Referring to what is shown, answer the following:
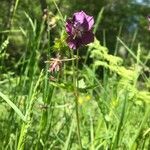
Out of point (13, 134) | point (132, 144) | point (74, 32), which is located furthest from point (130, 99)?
point (74, 32)

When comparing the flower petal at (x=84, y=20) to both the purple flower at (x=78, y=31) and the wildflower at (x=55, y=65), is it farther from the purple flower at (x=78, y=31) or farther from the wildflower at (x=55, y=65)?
the wildflower at (x=55, y=65)

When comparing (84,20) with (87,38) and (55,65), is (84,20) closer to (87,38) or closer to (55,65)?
(87,38)

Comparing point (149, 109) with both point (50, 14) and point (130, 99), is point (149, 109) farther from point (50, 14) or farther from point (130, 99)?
point (50, 14)

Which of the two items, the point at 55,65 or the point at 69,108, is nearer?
the point at 55,65

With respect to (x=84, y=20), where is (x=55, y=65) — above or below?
below

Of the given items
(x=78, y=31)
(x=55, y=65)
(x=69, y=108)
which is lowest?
(x=69, y=108)

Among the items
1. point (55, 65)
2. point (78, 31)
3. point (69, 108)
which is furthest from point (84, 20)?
point (69, 108)

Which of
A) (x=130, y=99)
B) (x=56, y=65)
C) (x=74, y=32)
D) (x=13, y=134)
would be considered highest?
(x=74, y=32)

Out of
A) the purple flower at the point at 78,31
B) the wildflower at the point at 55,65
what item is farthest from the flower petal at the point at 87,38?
the wildflower at the point at 55,65
